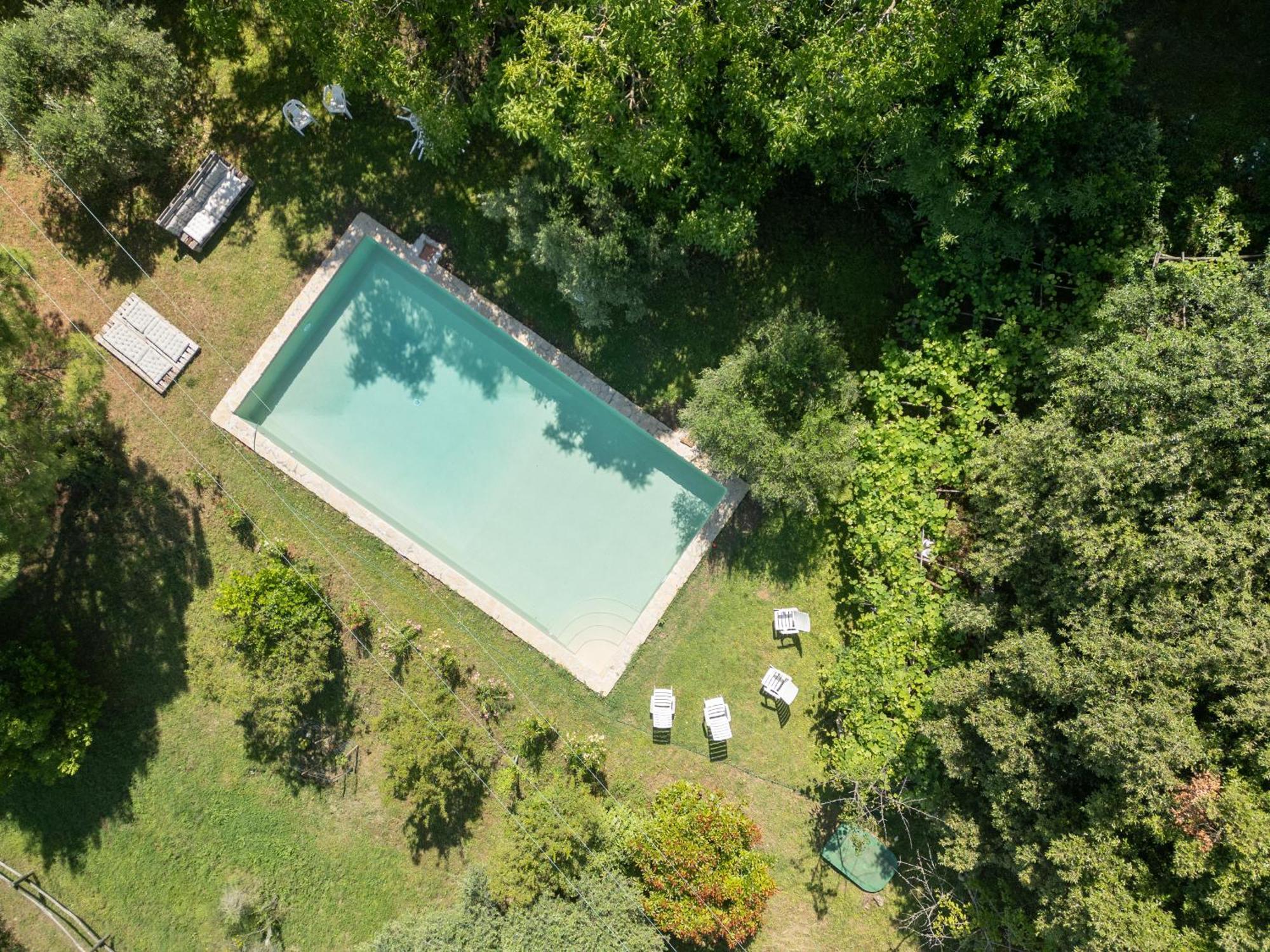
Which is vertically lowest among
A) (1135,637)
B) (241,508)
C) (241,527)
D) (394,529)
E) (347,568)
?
(241,527)

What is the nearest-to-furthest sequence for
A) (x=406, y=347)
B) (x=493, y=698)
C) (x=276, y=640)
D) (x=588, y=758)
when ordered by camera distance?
(x=276, y=640) < (x=588, y=758) < (x=493, y=698) < (x=406, y=347)

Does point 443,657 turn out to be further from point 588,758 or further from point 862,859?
point 862,859

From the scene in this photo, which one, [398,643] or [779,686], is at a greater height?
[779,686]

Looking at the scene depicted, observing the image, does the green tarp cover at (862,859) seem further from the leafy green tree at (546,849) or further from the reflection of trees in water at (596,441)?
the reflection of trees in water at (596,441)

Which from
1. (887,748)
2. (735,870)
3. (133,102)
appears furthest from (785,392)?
(133,102)

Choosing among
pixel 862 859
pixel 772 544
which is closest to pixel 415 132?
pixel 772 544

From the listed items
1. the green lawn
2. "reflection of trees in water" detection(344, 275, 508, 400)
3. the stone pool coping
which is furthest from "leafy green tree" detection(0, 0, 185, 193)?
"reflection of trees in water" detection(344, 275, 508, 400)

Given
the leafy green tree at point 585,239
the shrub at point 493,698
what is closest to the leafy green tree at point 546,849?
the shrub at point 493,698
